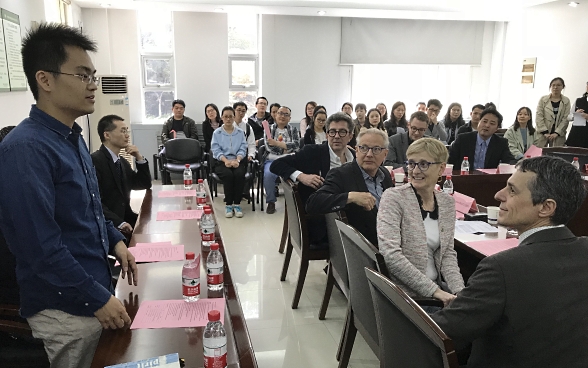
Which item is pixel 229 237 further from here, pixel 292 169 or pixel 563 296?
pixel 563 296

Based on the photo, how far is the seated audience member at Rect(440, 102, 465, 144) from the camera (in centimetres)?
656

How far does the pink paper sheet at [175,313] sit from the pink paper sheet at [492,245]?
125 centimetres

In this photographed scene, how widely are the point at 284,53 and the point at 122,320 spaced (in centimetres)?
674

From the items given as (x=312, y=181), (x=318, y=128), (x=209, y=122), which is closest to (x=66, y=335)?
(x=312, y=181)

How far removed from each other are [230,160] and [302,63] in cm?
299

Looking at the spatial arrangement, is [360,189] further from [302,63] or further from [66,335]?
[302,63]

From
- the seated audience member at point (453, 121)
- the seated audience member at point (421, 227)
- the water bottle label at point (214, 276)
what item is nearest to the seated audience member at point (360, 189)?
the seated audience member at point (421, 227)

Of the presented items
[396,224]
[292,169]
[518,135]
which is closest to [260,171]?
[292,169]

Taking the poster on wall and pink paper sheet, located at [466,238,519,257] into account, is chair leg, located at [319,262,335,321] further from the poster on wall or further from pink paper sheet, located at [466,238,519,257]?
the poster on wall

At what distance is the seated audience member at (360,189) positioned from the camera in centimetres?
236

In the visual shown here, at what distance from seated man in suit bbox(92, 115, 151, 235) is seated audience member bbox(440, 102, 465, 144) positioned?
498 centimetres

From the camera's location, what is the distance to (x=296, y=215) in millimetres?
2896

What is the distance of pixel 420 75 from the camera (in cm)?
835

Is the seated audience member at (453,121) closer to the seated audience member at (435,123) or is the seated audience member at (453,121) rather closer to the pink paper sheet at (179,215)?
the seated audience member at (435,123)
